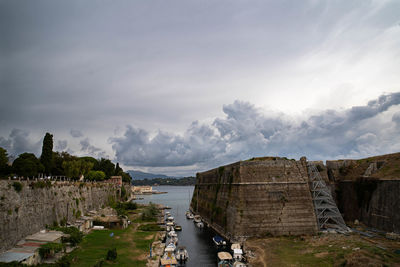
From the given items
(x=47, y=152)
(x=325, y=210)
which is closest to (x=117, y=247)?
(x=47, y=152)

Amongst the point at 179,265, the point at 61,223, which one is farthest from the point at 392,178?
the point at 61,223

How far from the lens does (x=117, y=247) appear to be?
31.5 metres

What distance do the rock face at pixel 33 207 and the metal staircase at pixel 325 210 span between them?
1525 inches

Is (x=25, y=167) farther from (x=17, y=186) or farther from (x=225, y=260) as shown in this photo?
(x=225, y=260)

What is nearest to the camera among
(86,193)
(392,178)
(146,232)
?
(392,178)

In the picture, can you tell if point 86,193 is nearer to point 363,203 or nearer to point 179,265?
point 179,265

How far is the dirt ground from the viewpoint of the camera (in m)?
24.3

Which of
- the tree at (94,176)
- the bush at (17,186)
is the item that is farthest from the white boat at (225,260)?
the tree at (94,176)

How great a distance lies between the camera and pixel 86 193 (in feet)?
165

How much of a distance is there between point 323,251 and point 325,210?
14.8 m

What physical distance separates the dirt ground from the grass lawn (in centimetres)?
1311

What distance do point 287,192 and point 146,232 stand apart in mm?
24400

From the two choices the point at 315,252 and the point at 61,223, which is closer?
the point at 315,252

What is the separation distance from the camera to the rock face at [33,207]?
23.5 m
